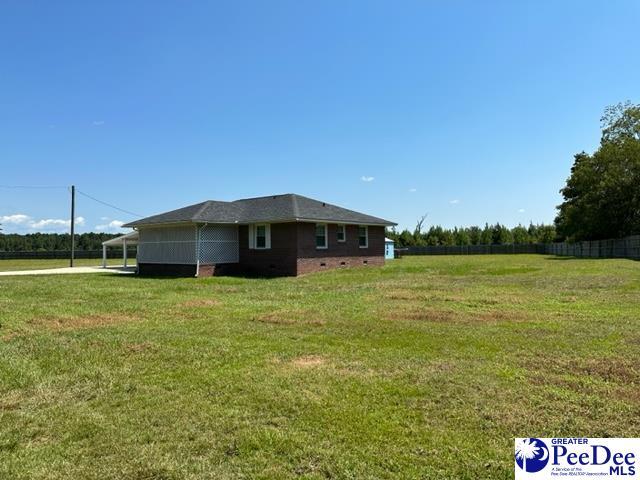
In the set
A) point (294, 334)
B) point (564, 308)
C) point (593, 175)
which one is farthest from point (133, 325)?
point (593, 175)

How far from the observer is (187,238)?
2505cm

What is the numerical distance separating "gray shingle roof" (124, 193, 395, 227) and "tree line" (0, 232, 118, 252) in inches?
2906

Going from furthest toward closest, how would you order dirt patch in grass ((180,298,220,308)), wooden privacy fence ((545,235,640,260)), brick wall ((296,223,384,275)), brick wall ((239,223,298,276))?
1. wooden privacy fence ((545,235,640,260))
2. brick wall ((296,223,384,275))
3. brick wall ((239,223,298,276))
4. dirt patch in grass ((180,298,220,308))

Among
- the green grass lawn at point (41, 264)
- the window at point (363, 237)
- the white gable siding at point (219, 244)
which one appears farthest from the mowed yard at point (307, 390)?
the green grass lawn at point (41, 264)

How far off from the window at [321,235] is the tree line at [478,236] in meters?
39.4

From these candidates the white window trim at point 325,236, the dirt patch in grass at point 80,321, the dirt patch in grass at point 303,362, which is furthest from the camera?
the white window trim at point 325,236

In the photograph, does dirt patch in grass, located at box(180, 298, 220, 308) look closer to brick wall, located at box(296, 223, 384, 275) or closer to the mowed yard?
the mowed yard

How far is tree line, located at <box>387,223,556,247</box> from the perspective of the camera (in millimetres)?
64750

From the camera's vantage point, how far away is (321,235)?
25484mm

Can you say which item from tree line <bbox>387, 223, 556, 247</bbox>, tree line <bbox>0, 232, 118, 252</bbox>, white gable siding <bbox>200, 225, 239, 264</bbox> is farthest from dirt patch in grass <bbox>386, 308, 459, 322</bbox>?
tree line <bbox>0, 232, 118, 252</bbox>

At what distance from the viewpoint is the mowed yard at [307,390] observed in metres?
3.62

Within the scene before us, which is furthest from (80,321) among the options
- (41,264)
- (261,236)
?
(41,264)
